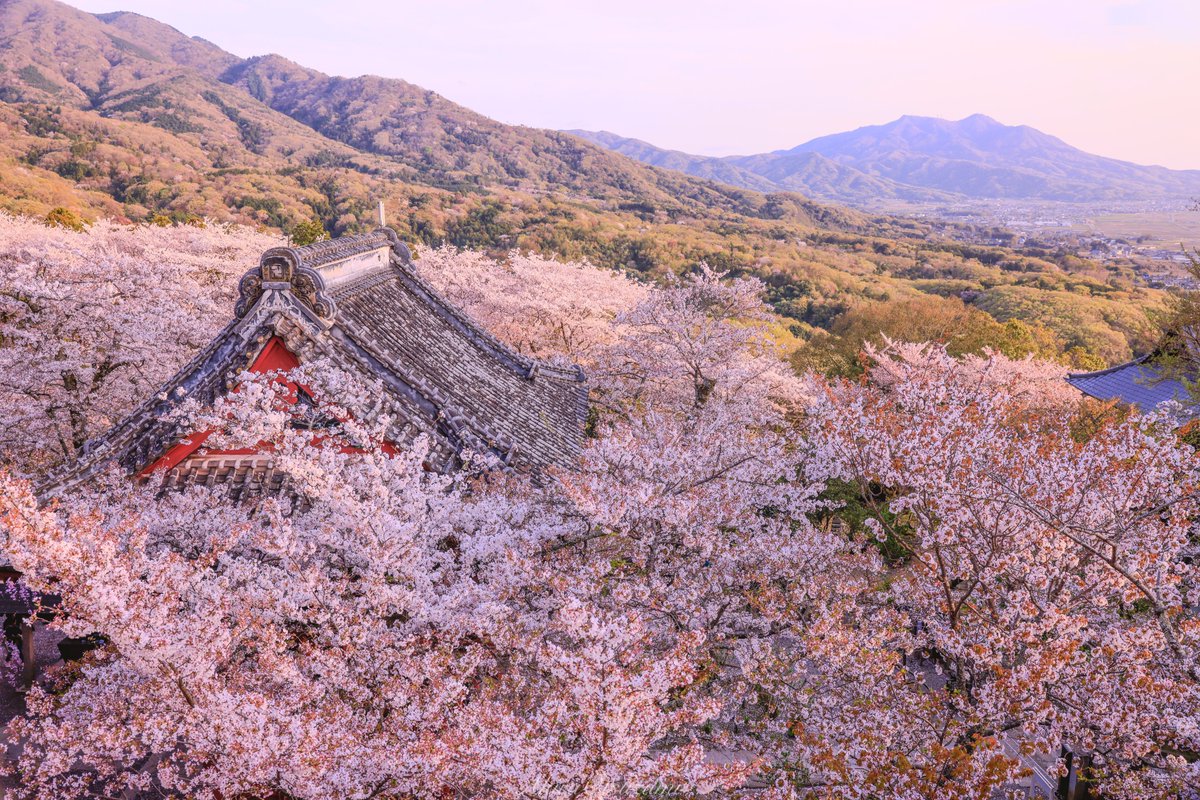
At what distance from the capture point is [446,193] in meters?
84.3

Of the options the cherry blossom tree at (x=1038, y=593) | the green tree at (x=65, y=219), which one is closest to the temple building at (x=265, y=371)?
the cherry blossom tree at (x=1038, y=593)

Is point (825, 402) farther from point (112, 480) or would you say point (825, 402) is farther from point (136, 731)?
point (112, 480)

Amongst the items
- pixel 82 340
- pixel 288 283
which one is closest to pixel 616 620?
pixel 288 283

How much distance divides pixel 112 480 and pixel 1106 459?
1042cm

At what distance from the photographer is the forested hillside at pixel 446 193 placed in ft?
149

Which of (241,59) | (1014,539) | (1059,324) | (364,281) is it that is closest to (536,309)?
(364,281)

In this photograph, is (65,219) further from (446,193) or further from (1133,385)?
(446,193)

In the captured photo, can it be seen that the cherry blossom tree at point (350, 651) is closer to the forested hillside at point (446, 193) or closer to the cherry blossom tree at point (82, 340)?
the cherry blossom tree at point (82, 340)

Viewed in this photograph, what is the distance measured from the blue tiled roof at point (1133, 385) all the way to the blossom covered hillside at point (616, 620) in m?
14.6

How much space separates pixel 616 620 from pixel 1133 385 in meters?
21.8

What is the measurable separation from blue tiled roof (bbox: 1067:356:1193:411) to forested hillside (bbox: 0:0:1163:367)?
1.48 meters

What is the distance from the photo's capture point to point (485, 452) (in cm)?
752

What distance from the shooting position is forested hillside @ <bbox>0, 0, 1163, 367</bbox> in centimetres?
4544

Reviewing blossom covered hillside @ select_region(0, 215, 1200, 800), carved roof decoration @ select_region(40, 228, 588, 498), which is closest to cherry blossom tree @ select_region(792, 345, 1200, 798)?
blossom covered hillside @ select_region(0, 215, 1200, 800)
